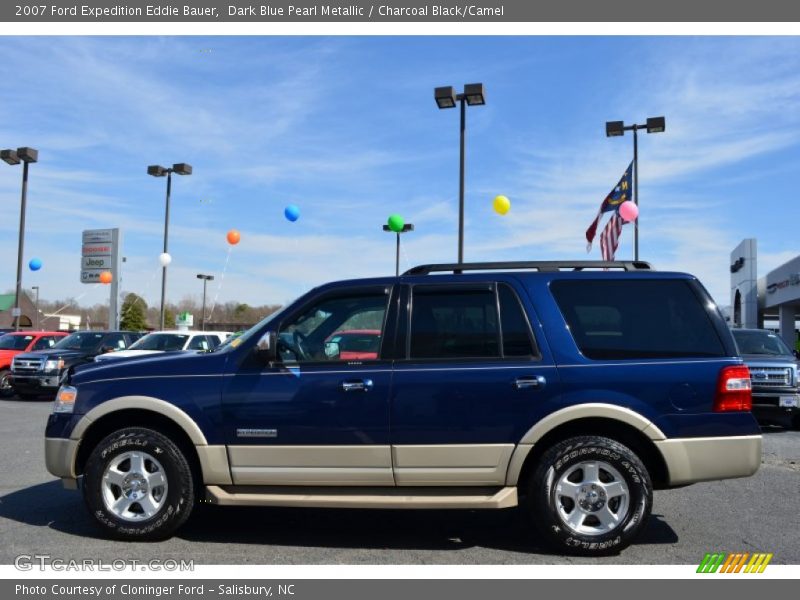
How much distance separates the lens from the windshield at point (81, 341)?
17.5 metres

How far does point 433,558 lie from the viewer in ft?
15.6

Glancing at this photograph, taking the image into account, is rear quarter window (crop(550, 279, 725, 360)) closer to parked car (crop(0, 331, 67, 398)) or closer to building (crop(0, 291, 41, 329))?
parked car (crop(0, 331, 67, 398))

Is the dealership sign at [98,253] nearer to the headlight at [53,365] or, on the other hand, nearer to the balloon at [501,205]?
the headlight at [53,365]

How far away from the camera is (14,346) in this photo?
18.5 meters

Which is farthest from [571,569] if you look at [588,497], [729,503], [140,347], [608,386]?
[140,347]

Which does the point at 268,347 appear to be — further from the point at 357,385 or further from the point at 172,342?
the point at 172,342

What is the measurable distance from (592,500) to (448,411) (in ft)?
3.84

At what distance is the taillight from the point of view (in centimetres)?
479

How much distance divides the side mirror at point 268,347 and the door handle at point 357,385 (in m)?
0.55

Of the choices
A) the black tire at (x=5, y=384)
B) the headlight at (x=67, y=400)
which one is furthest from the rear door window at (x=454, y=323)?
the black tire at (x=5, y=384)

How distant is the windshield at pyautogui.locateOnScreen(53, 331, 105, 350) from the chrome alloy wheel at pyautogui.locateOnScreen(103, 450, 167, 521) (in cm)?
1355

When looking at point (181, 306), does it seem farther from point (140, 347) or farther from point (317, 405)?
point (317, 405)

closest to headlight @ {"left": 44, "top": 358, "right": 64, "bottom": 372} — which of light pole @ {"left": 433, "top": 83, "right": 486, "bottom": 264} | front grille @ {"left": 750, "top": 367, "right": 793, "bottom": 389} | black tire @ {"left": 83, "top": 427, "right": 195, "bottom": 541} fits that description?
light pole @ {"left": 433, "top": 83, "right": 486, "bottom": 264}

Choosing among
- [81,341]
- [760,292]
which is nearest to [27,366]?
[81,341]
